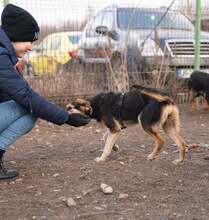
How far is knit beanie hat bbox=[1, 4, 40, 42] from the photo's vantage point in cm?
437

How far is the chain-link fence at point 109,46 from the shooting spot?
26.5 feet

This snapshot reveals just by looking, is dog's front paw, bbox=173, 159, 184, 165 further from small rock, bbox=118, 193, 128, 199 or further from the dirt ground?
small rock, bbox=118, 193, 128, 199

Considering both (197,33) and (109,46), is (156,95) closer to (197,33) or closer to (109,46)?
(109,46)

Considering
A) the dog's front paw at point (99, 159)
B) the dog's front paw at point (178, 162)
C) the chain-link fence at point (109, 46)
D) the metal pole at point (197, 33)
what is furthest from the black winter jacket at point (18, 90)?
the metal pole at point (197, 33)

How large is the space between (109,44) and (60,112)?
4.33m

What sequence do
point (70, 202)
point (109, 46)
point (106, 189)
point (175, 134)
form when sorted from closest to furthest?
point (70, 202)
point (106, 189)
point (175, 134)
point (109, 46)

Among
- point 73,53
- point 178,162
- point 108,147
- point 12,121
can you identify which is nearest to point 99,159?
point 108,147

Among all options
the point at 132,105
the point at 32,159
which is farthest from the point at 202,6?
the point at 32,159

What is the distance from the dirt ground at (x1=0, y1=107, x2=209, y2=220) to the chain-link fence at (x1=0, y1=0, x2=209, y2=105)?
5.84ft

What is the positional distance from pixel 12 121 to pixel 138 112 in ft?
5.31

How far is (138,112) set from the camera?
566 cm

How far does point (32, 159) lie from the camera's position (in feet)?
18.4

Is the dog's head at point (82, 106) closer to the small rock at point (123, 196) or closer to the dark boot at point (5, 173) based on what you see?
the dark boot at point (5, 173)

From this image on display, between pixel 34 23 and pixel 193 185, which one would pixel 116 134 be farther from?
pixel 34 23
